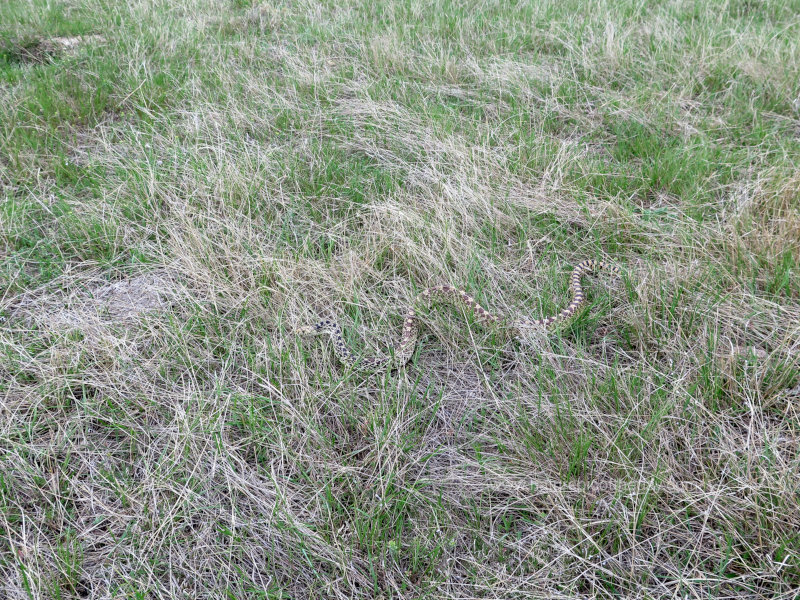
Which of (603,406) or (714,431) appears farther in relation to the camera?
(603,406)

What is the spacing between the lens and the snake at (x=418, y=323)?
3238 mm

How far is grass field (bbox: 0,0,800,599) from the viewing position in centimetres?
241

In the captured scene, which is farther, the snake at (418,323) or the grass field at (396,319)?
the snake at (418,323)

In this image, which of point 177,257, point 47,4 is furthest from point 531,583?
point 47,4

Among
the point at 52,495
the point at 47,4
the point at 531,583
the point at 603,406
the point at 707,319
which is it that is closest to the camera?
the point at 531,583

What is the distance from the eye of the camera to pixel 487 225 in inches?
163

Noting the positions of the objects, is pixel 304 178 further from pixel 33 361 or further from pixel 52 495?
pixel 52 495

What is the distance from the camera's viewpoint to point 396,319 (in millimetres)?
3566

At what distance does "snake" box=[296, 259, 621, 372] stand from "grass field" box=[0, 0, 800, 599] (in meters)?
0.07

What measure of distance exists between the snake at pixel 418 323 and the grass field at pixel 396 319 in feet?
0.24

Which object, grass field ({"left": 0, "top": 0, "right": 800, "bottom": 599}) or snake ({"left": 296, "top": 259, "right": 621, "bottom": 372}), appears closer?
grass field ({"left": 0, "top": 0, "right": 800, "bottom": 599})

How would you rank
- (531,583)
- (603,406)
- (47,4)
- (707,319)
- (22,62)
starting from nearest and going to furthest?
(531,583) → (603,406) → (707,319) → (22,62) → (47,4)

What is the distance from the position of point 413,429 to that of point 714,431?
1.32 m

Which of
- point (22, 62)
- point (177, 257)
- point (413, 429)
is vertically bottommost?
point (413, 429)
